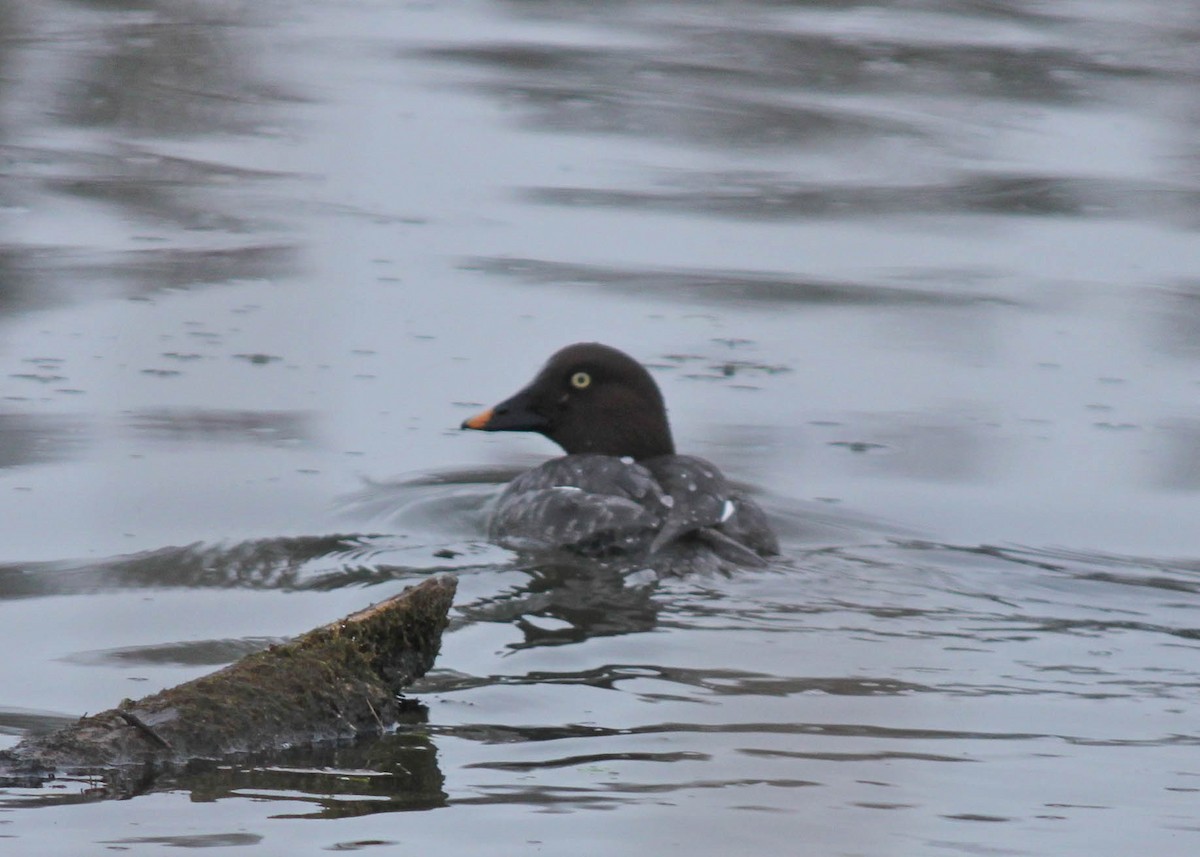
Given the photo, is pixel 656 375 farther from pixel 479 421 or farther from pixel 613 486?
pixel 613 486

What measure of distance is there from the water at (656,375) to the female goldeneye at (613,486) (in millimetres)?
267

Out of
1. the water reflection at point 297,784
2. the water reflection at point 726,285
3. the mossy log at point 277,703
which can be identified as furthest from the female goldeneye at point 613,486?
the water reflection at point 726,285

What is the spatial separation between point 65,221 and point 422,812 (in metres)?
8.28

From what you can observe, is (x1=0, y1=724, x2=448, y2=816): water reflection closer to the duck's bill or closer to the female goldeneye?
the female goldeneye

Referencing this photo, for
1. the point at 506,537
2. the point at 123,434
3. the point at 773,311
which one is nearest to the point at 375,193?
the point at 773,311

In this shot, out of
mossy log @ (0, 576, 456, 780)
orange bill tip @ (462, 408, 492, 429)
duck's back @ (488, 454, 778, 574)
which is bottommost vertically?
duck's back @ (488, 454, 778, 574)

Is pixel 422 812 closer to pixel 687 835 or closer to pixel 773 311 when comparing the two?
pixel 687 835

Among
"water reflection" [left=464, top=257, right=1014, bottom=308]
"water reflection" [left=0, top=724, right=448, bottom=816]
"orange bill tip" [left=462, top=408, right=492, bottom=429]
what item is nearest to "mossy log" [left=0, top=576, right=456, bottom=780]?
"water reflection" [left=0, top=724, right=448, bottom=816]

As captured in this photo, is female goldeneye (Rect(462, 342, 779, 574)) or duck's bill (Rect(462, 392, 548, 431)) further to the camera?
duck's bill (Rect(462, 392, 548, 431))

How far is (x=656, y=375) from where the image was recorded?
1026cm

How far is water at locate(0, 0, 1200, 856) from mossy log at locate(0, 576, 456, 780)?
0.28 ft

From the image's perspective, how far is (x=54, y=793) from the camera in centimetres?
433

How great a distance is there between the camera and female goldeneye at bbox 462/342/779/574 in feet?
24.6

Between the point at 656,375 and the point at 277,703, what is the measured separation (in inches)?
223
